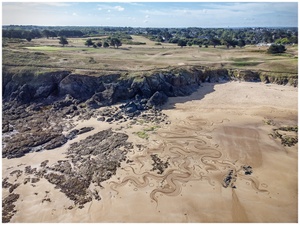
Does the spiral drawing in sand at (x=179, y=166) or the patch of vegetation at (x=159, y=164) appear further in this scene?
the patch of vegetation at (x=159, y=164)

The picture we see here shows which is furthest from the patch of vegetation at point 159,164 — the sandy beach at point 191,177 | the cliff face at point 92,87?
the cliff face at point 92,87

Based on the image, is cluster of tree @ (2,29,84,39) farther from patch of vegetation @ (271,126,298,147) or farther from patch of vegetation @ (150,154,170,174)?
patch of vegetation @ (271,126,298,147)

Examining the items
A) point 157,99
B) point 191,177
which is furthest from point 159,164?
point 157,99

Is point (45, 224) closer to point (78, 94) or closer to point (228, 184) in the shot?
point (228, 184)

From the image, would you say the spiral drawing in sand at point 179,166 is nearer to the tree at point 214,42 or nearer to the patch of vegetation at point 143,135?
the patch of vegetation at point 143,135

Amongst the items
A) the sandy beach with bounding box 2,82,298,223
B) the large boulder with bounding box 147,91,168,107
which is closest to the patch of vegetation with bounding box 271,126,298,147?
the sandy beach with bounding box 2,82,298,223

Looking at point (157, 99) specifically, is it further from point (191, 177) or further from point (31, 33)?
point (31, 33)

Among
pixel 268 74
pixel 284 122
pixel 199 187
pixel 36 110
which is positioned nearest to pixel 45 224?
pixel 199 187
